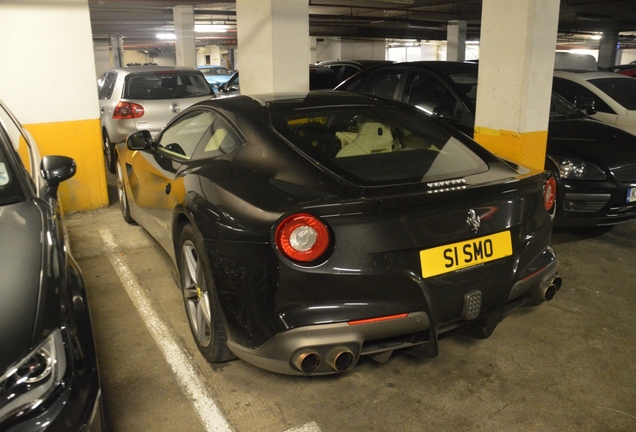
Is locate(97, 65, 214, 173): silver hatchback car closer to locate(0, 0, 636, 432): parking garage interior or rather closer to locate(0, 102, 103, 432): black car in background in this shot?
locate(0, 0, 636, 432): parking garage interior

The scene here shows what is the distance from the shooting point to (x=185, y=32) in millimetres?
15969

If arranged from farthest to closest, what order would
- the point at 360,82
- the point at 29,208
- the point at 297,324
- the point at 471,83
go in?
the point at 360,82, the point at 471,83, the point at 29,208, the point at 297,324

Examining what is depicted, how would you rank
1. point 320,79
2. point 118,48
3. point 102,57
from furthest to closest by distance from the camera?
point 102,57, point 118,48, point 320,79

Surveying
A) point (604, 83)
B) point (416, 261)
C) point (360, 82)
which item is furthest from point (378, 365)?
point (604, 83)

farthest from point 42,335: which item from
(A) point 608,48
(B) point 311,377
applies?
(A) point 608,48

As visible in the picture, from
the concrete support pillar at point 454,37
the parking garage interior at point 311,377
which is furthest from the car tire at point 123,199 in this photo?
the concrete support pillar at point 454,37

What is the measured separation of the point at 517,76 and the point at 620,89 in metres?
3.47

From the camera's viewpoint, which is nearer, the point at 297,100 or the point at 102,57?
the point at 297,100

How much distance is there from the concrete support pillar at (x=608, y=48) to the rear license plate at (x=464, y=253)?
27.3 meters

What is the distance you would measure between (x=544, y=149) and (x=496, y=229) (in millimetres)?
2671

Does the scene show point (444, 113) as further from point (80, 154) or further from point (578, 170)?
point (80, 154)

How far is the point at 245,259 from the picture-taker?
2367mm

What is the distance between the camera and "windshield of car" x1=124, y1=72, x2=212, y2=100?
7.35 m

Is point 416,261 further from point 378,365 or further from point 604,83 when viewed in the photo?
point 604,83
